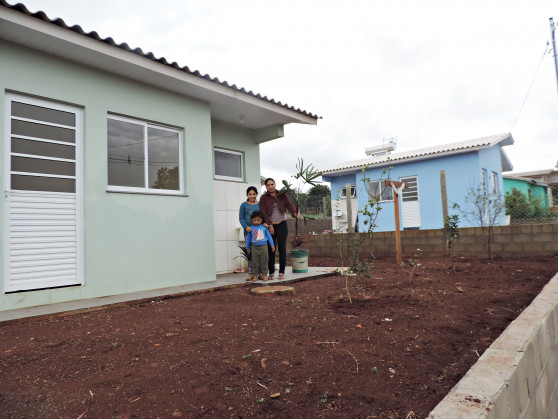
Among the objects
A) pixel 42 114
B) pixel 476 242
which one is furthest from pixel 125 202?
pixel 476 242

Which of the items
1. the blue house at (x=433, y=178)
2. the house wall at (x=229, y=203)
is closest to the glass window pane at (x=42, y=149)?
the house wall at (x=229, y=203)

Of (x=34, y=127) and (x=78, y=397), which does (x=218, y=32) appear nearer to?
(x=34, y=127)

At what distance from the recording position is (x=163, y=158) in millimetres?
5602

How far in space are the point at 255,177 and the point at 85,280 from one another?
13.9 ft

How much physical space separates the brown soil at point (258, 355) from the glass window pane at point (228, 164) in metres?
3.69

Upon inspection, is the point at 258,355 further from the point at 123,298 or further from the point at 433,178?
the point at 433,178

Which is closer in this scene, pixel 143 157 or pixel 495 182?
pixel 143 157

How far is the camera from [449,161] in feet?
44.1

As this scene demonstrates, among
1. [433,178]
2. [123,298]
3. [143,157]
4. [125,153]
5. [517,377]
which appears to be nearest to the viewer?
[517,377]

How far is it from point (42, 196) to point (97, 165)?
2.43 feet

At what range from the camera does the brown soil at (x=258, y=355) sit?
1646mm

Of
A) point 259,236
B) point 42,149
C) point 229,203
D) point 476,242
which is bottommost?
point 476,242

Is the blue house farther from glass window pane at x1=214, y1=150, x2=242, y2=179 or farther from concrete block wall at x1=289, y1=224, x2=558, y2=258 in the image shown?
glass window pane at x1=214, y1=150, x2=242, y2=179

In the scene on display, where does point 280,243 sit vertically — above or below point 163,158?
below
